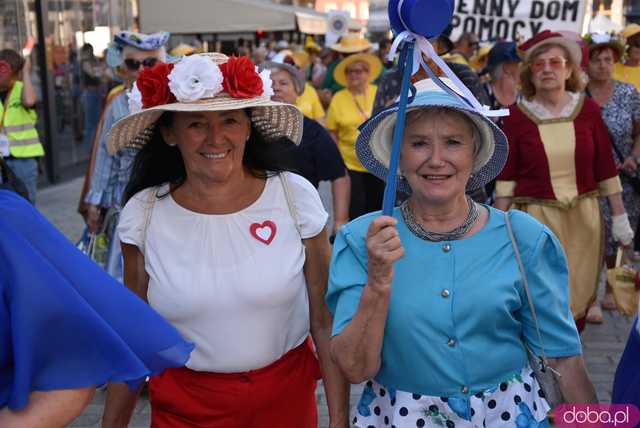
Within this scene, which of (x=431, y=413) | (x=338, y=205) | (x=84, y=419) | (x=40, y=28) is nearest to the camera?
(x=431, y=413)

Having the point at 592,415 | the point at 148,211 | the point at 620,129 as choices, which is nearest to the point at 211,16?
the point at 620,129

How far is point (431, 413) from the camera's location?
7.86 feet

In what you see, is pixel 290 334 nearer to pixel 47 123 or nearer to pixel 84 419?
pixel 84 419

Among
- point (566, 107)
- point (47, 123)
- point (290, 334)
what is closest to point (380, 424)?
point (290, 334)

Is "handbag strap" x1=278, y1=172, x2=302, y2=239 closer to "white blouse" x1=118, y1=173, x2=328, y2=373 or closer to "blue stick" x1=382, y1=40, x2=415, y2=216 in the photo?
"white blouse" x1=118, y1=173, x2=328, y2=373

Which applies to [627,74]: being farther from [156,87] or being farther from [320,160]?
[156,87]

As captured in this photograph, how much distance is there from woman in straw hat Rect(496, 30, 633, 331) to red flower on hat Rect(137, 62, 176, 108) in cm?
278

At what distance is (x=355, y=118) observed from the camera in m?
8.41

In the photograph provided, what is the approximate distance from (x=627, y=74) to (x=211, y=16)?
24.8ft

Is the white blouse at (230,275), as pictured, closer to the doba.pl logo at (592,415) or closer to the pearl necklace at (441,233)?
the pearl necklace at (441,233)

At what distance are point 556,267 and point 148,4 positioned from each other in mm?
12049

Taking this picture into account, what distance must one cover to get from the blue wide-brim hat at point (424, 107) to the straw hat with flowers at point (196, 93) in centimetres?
42

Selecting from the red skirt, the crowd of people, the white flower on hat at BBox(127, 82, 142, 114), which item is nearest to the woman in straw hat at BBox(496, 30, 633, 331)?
the crowd of people

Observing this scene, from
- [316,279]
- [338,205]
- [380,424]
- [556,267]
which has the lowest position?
[338,205]
